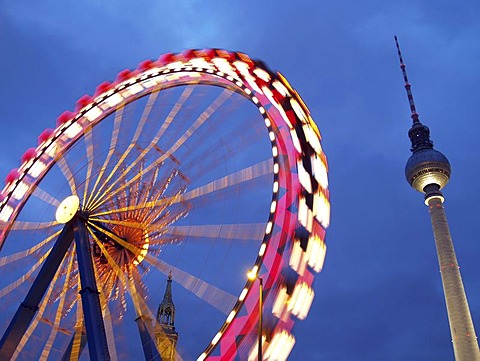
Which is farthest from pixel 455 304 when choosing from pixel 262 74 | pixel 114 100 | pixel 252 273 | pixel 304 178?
pixel 252 273

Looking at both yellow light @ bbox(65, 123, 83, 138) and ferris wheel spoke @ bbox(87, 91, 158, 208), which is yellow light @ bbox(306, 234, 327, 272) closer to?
ferris wheel spoke @ bbox(87, 91, 158, 208)

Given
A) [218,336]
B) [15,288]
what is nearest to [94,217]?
[15,288]

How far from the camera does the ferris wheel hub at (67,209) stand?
1991 centimetres

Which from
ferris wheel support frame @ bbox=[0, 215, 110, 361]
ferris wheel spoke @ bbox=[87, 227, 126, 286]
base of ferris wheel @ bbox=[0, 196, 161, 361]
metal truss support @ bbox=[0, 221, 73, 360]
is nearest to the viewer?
base of ferris wheel @ bbox=[0, 196, 161, 361]

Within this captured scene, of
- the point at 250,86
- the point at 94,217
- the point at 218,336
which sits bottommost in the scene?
the point at 218,336

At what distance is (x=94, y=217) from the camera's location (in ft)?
65.9

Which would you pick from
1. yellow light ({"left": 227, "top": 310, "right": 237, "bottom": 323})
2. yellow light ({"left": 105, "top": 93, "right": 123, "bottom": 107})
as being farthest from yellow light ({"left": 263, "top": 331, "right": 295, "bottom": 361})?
yellow light ({"left": 105, "top": 93, "right": 123, "bottom": 107})

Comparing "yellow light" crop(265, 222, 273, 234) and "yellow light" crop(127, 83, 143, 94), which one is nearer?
"yellow light" crop(265, 222, 273, 234)

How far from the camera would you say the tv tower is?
7406 cm

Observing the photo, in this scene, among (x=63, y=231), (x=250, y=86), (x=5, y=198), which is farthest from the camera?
(x=5, y=198)

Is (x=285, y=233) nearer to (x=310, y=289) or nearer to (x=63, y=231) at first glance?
(x=310, y=289)

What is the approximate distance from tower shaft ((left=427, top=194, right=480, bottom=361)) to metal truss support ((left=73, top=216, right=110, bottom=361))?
214 ft

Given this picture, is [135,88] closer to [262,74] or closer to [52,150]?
[52,150]

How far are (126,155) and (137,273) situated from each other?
4.08m
